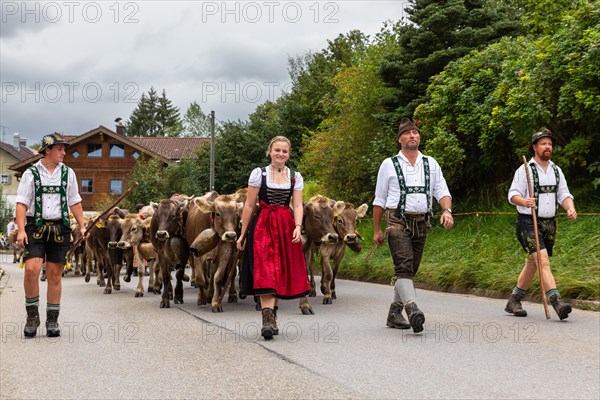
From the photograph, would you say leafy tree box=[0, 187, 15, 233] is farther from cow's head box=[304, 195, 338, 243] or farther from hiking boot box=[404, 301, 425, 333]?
hiking boot box=[404, 301, 425, 333]

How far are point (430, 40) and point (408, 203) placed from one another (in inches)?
708

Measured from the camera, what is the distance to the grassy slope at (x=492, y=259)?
1141 centimetres

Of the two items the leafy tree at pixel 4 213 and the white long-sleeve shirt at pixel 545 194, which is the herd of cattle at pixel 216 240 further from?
the leafy tree at pixel 4 213

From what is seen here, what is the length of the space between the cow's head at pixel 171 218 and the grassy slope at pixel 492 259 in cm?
499

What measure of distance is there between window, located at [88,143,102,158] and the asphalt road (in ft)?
207

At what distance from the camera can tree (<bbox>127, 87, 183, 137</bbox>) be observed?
11494 cm

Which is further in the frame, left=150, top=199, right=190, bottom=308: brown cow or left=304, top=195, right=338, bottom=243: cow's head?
left=150, top=199, right=190, bottom=308: brown cow

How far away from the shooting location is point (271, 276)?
7840 millimetres

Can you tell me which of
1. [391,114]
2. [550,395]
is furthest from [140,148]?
[550,395]

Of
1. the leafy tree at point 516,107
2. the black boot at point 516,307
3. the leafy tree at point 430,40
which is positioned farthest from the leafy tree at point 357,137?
the black boot at point 516,307

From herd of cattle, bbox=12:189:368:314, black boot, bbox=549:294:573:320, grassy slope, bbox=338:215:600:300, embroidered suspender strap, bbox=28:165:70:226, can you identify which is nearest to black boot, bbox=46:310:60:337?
embroidered suspender strap, bbox=28:165:70:226

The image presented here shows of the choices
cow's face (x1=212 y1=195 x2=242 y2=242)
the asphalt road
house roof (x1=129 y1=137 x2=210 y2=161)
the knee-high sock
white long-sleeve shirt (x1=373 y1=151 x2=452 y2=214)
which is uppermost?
house roof (x1=129 y1=137 x2=210 y2=161)

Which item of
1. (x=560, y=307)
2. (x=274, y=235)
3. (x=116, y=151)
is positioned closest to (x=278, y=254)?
(x=274, y=235)

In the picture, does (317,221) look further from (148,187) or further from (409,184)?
(148,187)
